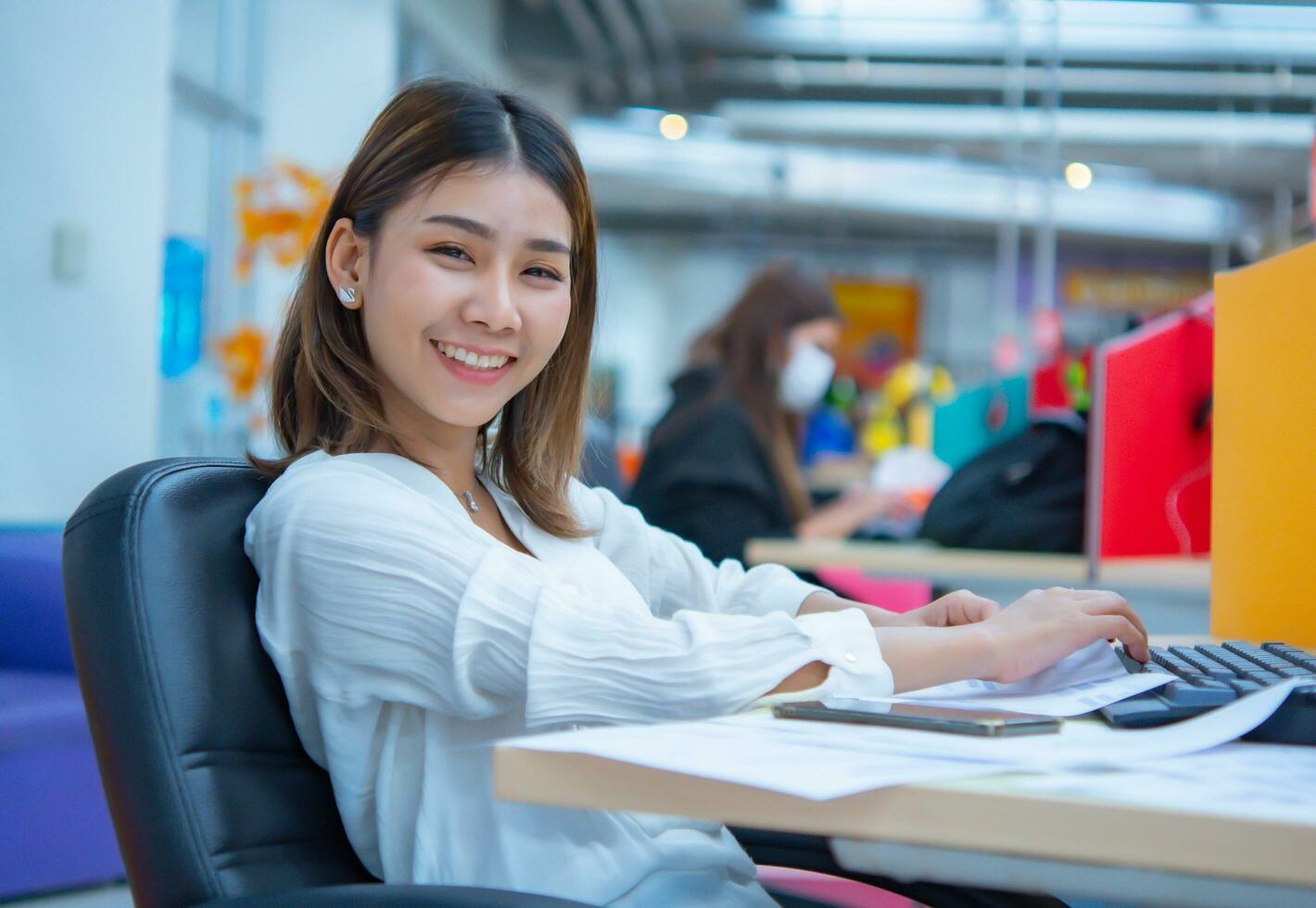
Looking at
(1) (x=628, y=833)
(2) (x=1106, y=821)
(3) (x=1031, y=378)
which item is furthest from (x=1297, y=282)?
(3) (x=1031, y=378)

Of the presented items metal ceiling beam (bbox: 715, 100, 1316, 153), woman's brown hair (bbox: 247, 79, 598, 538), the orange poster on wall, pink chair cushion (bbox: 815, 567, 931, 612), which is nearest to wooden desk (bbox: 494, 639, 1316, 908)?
woman's brown hair (bbox: 247, 79, 598, 538)

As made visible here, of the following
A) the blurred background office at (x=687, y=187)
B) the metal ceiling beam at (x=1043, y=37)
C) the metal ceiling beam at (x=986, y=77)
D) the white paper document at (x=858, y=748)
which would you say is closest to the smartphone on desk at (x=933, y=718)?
the white paper document at (x=858, y=748)

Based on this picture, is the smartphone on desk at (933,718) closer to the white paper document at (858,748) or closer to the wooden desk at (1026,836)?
the white paper document at (858,748)

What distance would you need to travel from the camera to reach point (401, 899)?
0.79 m

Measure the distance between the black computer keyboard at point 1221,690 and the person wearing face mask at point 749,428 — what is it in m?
2.07

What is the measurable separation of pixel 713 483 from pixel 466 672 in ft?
7.35

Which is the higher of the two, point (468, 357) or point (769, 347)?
point (769, 347)

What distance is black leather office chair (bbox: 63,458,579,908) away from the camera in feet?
2.90

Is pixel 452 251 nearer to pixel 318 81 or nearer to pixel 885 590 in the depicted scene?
pixel 885 590

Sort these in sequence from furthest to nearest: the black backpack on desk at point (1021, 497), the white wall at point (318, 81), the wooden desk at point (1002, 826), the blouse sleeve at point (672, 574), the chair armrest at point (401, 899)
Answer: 1. the white wall at point (318, 81)
2. the black backpack on desk at point (1021, 497)
3. the blouse sleeve at point (672, 574)
4. the chair armrest at point (401, 899)
5. the wooden desk at point (1002, 826)

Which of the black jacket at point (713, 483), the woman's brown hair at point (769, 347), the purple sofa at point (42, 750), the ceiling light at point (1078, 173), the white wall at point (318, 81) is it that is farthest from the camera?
the ceiling light at point (1078, 173)

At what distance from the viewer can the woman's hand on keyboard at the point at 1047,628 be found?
102 cm

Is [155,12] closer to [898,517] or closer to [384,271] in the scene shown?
[898,517]

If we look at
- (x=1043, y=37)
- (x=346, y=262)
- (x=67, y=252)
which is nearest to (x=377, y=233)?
(x=346, y=262)
